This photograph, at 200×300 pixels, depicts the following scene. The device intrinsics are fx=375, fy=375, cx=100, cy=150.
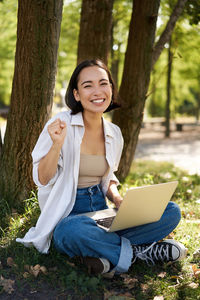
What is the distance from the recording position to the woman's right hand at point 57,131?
2566 millimetres

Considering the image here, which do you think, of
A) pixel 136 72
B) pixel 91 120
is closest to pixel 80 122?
pixel 91 120

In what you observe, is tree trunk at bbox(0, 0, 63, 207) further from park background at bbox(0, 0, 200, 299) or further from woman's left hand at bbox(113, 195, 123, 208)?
woman's left hand at bbox(113, 195, 123, 208)

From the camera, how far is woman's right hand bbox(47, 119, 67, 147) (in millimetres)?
2566

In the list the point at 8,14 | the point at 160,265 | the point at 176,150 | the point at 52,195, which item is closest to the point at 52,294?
the point at 52,195

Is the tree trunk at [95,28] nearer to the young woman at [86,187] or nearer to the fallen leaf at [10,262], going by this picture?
the young woman at [86,187]

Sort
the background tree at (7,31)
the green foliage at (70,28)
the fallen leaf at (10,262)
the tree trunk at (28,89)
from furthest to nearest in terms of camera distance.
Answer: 1. the background tree at (7,31)
2. the green foliage at (70,28)
3. the tree trunk at (28,89)
4. the fallen leaf at (10,262)

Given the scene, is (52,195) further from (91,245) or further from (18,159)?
(18,159)

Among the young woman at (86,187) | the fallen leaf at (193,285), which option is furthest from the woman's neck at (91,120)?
the fallen leaf at (193,285)

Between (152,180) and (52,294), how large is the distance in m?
3.23

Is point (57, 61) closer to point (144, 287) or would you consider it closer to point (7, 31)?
point (144, 287)

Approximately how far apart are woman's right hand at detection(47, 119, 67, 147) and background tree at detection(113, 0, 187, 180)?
243 centimetres

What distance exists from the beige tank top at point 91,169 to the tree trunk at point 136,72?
1989mm

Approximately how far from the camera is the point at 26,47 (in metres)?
3.70

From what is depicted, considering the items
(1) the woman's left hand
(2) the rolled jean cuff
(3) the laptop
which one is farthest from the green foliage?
(2) the rolled jean cuff
